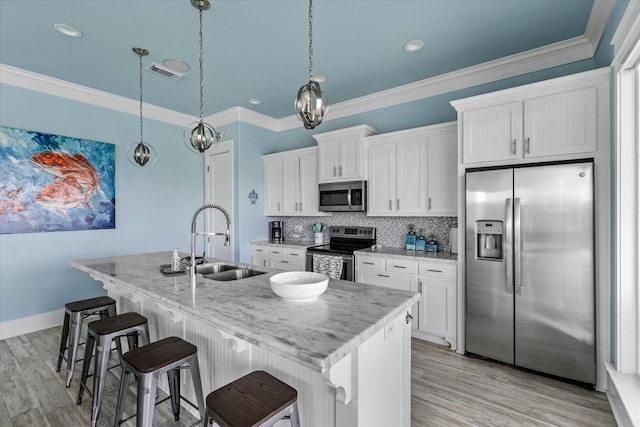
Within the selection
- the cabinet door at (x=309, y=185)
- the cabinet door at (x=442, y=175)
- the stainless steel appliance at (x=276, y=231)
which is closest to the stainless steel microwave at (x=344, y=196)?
the cabinet door at (x=309, y=185)

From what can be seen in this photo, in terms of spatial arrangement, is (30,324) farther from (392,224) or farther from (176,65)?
(392,224)

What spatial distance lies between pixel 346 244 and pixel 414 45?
2.61m

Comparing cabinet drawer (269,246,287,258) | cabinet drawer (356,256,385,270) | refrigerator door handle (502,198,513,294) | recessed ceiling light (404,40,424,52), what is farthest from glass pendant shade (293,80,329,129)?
cabinet drawer (269,246,287,258)

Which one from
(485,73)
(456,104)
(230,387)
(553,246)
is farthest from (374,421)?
(485,73)

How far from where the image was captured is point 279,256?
14.8 feet

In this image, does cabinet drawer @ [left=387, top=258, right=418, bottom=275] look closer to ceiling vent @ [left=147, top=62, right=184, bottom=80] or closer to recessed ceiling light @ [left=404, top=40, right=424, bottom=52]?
recessed ceiling light @ [left=404, top=40, right=424, bottom=52]

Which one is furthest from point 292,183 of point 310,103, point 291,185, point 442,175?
point 310,103

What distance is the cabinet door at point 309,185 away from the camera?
457 cm

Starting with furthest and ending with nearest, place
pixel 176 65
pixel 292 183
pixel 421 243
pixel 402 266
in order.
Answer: pixel 292 183 < pixel 421 243 < pixel 402 266 < pixel 176 65

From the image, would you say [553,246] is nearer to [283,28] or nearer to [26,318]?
[283,28]

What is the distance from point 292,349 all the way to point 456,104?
2.83m

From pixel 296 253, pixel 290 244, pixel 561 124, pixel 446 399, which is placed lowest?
pixel 446 399

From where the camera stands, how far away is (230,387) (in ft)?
4.40

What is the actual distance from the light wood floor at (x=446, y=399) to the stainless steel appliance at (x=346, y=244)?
1.29 metres
